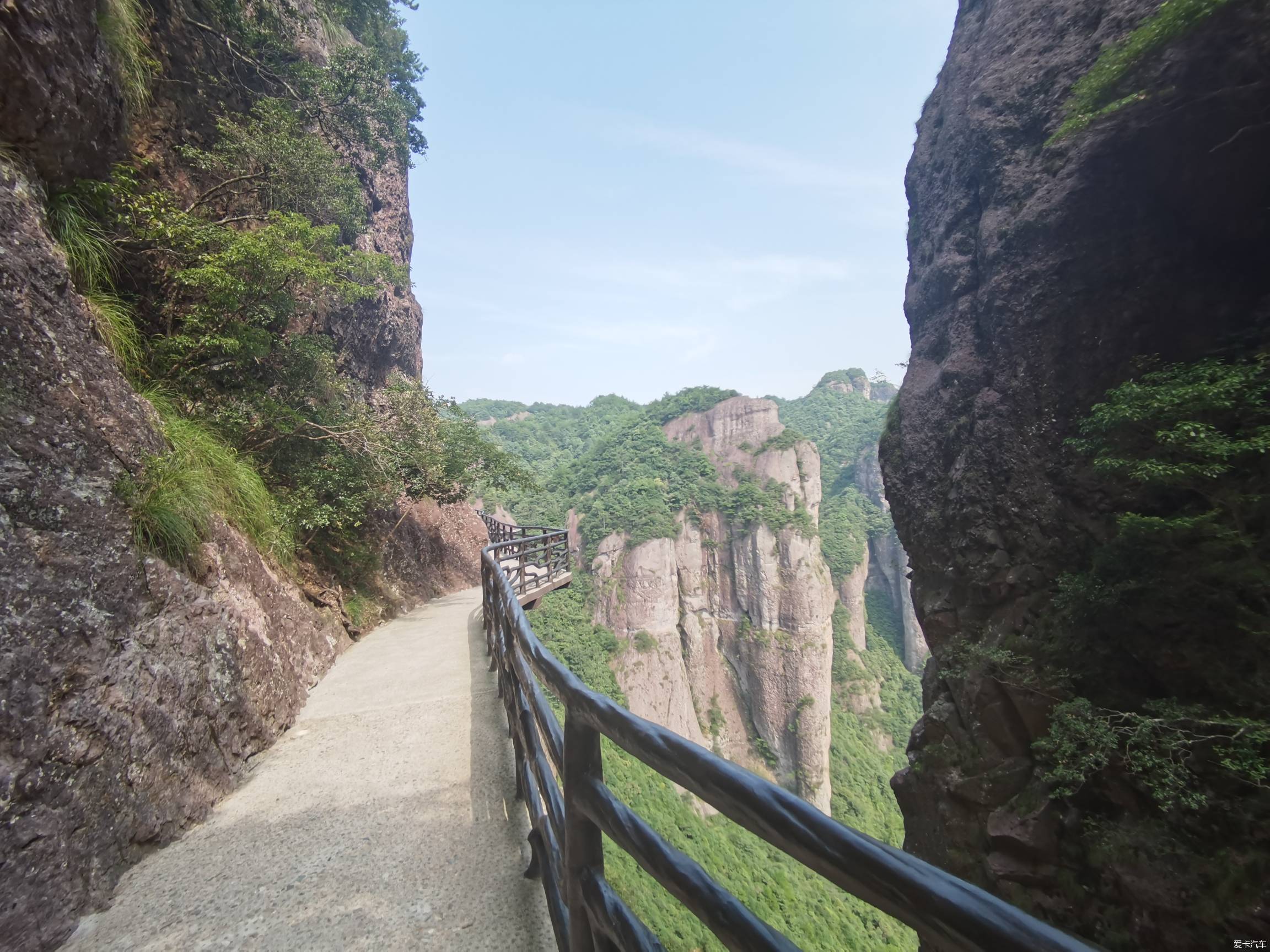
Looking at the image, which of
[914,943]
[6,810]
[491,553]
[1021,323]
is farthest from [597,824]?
Result: [914,943]

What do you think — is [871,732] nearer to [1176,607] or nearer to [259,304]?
[1176,607]

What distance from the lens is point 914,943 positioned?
19.1 meters

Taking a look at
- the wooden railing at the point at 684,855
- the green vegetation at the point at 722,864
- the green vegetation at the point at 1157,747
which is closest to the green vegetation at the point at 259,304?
the wooden railing at the point at 684,855

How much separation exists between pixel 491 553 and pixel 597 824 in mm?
5463

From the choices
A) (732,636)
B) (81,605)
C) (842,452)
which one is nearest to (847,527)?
(732,636)

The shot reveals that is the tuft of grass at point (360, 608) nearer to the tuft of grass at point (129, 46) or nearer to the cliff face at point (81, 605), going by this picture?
the cliff face at point (81, 605)

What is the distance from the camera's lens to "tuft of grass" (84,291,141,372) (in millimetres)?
3656

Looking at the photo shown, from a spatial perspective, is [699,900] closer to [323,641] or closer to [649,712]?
[323,641]

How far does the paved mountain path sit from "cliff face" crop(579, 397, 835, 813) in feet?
85.9

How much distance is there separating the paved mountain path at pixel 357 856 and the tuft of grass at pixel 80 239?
345 centimetres

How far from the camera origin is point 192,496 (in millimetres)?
3441

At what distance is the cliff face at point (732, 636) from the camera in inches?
1152

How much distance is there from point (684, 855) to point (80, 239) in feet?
17.7

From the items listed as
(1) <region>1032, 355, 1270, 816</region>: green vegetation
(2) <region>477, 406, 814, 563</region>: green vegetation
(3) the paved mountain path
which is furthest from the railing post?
(2) <region>477, 406, 814, 563</region>: green vegetation
